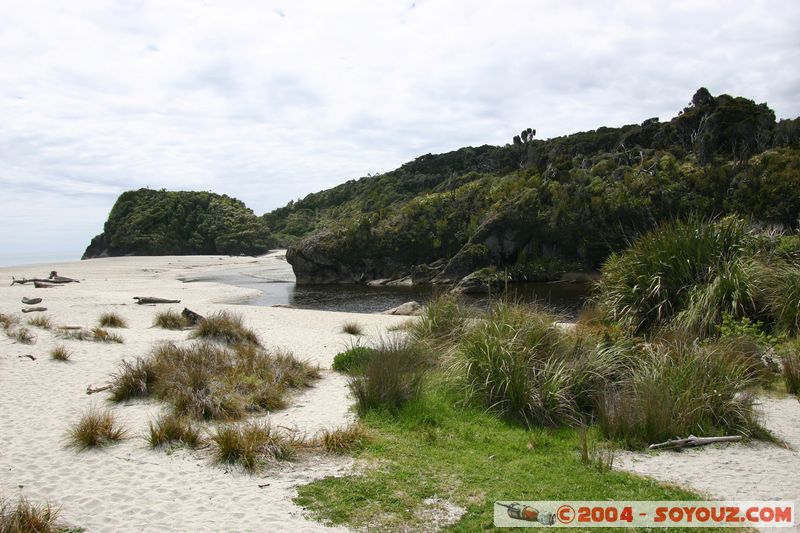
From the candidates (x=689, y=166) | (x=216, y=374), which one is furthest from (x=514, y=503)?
(x=689, y=166)

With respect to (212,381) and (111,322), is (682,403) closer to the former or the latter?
(212,381)

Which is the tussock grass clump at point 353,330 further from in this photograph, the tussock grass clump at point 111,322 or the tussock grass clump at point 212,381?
the tussock grass clump at point 111,322

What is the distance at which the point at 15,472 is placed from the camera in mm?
6551

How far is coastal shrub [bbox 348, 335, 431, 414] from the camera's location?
895cm

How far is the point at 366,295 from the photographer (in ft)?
136

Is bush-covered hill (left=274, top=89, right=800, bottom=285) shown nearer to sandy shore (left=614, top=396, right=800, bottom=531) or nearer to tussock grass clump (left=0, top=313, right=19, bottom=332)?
tussock grass clump (left=0, top=313, right=19, bottom=332)

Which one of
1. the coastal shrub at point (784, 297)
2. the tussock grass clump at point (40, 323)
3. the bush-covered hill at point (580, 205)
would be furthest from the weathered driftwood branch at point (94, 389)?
the bush-covered hill at point (580, 205)

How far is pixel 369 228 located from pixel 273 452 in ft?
162

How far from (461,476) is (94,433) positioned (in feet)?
17.4

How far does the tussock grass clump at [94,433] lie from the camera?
291 inches

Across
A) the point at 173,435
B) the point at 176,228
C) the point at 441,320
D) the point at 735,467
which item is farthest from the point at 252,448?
the point at 176,228

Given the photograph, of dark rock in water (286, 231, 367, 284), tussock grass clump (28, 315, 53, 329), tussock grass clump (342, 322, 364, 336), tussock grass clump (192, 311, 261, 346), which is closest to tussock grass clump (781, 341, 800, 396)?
tussock grass clump (342, 322, 364, 336)

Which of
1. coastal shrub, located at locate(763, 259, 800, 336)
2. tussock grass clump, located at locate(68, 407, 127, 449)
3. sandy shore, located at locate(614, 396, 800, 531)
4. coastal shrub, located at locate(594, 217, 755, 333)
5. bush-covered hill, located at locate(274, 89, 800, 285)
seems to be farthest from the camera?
bush-covered hill, located at locate(274, 89, 800, 285)

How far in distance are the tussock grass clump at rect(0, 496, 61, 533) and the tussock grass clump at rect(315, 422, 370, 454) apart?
10.5 ft
